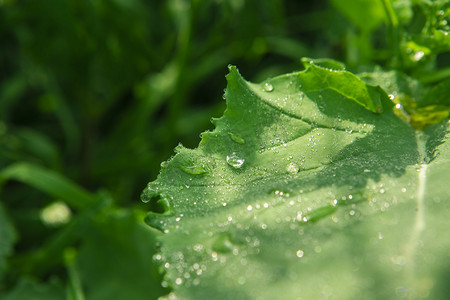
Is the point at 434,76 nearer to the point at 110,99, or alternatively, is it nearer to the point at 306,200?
the point at 306,200

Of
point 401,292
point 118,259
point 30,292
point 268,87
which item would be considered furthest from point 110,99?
point 401,292

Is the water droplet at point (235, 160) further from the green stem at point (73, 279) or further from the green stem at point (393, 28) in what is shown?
the green stem at point (73, 279)

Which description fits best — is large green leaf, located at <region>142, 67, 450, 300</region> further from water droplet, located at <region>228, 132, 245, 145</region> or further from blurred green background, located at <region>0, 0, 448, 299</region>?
blurred green background, located at <region>0, 0, 448, 299</region>

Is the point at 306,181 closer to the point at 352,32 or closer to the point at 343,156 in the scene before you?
the point at 343,156

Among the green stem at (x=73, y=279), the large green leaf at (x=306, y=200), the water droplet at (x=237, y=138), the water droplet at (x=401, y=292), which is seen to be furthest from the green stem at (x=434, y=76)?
the green stem at (x=73, y=279)

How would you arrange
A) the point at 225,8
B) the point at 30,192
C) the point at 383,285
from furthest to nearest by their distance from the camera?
the point at 30,192, the point at 225,8, the point at 383,285

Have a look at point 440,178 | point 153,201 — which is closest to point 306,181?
point 440,178

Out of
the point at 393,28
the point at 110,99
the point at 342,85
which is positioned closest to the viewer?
the point at 342,85
